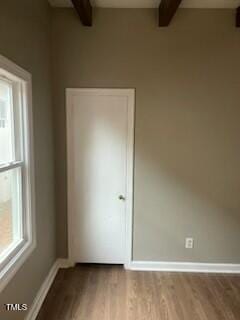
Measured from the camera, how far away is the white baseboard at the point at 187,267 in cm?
301

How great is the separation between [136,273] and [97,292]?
0.57 meters

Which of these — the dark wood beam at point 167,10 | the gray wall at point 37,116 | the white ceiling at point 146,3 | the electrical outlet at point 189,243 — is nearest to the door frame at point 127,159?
the gray wall at point 37,116

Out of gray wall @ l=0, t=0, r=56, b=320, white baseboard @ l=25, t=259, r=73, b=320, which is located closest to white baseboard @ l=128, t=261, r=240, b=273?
white baseboard @ l=25, t=259, r=73, b=320

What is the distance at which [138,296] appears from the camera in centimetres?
253

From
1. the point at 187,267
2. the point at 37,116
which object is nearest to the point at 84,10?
the point at 37,116

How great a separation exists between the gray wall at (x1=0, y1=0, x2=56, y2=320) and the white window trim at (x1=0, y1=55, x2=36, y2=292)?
8 cm

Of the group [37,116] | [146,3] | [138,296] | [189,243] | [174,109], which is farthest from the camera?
[189,243]

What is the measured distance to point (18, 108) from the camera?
2.07 m

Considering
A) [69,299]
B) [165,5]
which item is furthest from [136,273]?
[165,5]

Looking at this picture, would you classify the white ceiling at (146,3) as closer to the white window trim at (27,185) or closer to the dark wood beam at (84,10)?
the dark wood beam at (84,10)

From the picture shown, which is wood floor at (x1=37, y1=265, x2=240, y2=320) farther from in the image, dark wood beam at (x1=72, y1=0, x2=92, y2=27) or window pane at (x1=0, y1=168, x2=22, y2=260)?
A: dark wood beam at (x1=72, y1=0, x2=92, y2=27)

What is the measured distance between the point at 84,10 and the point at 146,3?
0.70 m

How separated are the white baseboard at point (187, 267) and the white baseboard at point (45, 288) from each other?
82 centimetres

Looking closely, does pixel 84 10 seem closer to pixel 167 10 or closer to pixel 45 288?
pixel 167 10
